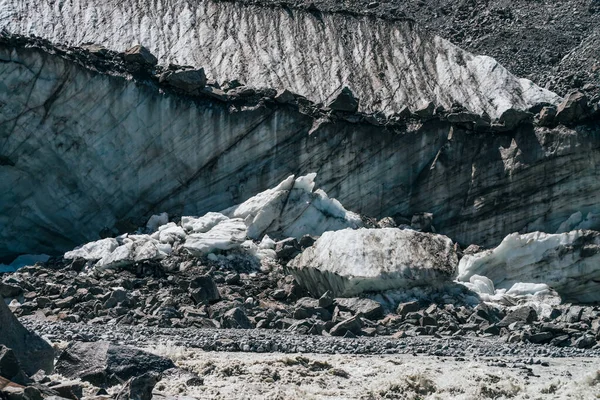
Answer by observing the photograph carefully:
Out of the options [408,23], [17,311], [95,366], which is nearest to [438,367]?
[95,366]

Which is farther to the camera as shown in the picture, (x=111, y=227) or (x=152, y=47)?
(x=152, y=47)

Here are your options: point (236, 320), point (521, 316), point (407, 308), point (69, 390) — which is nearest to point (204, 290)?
point (236, 320)

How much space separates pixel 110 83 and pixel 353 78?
10628 mm

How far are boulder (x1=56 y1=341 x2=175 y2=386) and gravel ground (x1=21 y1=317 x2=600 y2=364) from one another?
3519mm

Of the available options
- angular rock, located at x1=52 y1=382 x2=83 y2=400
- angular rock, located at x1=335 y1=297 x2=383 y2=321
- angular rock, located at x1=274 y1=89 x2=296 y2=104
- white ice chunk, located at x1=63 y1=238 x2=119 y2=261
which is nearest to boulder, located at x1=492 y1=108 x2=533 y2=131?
angular rock, located at x1=274 y1=89 x2=296 y2=104

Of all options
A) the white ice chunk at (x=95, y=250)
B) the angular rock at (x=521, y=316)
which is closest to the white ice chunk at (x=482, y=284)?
the angular rock at (x=521, y=316)

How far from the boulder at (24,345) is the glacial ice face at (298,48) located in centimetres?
2862

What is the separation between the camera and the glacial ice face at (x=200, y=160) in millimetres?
40812

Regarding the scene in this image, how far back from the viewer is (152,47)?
165 feet

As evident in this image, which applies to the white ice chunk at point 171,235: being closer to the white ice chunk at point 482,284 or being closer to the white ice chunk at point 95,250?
the white ice chunk at point 95,250

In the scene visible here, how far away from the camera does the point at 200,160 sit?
4134 centimetres

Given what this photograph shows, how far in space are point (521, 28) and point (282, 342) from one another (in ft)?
111

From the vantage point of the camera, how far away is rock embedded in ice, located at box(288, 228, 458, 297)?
3256 centimetres

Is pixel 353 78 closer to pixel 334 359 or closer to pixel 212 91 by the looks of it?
pixel 212 91
